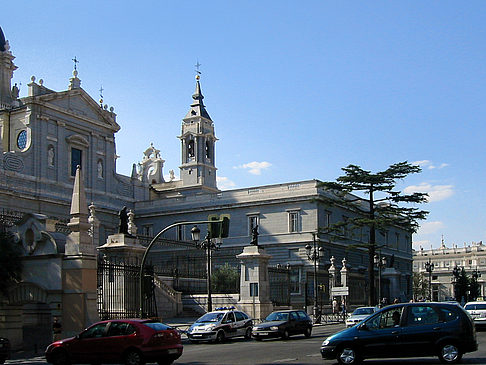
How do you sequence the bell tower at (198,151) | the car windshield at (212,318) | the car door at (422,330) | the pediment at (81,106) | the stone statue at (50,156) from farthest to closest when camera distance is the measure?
1. the bell tower at (198,151)
2. the pediment at (81,106)
3. the stone statue at (50,156)
4. the car windshield at (212,318)
5. the car door at (422,330)

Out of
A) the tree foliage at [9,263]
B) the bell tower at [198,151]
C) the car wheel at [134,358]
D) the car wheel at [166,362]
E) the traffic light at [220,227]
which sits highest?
the bell tower at [198,151]

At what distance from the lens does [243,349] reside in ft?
74.8

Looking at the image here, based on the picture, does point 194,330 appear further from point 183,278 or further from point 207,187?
point 207,187

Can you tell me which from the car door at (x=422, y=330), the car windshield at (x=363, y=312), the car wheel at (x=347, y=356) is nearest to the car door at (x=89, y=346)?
the car wheel at (x=347, y=356)

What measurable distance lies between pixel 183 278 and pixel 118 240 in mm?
11649

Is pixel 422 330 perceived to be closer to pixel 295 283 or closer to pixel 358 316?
pixel 358 316

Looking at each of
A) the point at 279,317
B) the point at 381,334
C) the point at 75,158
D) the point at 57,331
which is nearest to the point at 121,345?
the point at 57,331

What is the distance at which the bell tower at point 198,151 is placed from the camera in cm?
8481

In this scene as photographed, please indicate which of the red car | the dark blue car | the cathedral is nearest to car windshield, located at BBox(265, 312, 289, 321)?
the red car

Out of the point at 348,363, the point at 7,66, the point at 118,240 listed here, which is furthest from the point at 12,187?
the point at 348,363

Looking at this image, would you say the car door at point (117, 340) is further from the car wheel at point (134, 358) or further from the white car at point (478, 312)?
the white car at point (478, 312)

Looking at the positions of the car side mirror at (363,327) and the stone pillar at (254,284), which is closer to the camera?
the car side mirror at (363,327)

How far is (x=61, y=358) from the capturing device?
17922 mm

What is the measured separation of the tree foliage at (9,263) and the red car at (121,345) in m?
5.51
